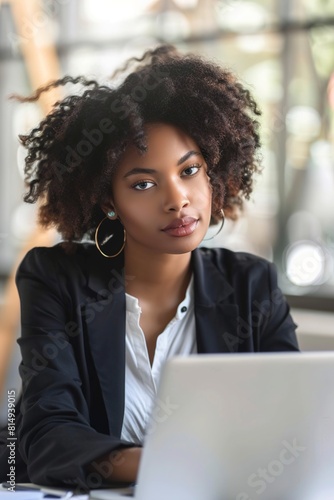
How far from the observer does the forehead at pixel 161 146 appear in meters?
1.70

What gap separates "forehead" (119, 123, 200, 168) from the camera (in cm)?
170

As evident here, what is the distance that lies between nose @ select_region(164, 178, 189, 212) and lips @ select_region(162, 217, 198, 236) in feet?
0.08

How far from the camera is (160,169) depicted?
168 centimetres

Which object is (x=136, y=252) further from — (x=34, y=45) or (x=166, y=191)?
(x=34, y=45)

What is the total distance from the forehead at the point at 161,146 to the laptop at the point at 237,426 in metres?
0.69

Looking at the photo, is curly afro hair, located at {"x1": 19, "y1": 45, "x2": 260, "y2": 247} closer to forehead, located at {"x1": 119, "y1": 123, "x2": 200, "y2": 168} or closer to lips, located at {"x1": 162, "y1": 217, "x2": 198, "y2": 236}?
forehead, located at {"x1": 119, "y1": 123, "x2": 200, "y2": 168}

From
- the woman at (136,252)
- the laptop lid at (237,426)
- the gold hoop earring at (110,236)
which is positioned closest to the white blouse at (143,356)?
the woman at (136,252)

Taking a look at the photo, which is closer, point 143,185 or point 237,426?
point 237,426

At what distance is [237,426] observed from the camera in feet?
3.71

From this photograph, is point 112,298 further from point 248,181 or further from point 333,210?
point 333,210

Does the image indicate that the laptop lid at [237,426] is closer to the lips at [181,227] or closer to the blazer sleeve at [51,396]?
the blazer sleeve at [51,396]

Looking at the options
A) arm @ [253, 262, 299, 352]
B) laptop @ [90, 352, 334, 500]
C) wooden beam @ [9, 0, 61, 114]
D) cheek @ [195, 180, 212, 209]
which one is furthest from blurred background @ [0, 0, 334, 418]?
laptop @ [90, 352, 334, 500]

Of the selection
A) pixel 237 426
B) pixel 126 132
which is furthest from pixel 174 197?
pixel 237 426

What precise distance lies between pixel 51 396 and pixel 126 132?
562mm
